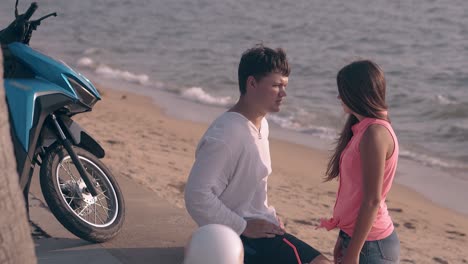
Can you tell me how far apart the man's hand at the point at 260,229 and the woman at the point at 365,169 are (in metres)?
0.30

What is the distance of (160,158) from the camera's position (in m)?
8.26

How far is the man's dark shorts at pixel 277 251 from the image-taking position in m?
4.09

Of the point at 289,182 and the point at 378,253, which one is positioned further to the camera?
the point at 289,182

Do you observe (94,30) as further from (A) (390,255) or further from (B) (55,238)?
(A) (390,255)

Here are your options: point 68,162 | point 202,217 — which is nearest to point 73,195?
point 68,162

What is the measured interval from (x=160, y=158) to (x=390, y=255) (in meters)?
4.62

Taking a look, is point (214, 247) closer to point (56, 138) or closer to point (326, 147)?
point (56, 138)

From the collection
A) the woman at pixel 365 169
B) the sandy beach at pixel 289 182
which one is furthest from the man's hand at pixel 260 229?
the sandy beach at pixel 289 182

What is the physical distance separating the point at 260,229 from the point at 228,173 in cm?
31

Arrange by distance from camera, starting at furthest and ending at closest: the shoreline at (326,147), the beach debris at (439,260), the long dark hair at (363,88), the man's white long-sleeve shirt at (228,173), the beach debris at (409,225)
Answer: the shoreline at (326,147) → the beach debris at (409,225) → the beach debris at (439,260) → the man's white long-sleeve shirt at (228,173) → the long dark hair at (363,88)

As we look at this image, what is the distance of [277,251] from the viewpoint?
4102 mm

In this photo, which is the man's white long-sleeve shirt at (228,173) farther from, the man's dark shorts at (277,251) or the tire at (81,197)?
the tire at (81,197)


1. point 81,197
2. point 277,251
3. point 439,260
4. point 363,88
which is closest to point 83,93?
point 81,197

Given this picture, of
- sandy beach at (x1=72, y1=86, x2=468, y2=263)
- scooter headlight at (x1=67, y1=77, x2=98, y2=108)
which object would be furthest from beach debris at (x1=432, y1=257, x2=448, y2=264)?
scooter headlight at (x1=67, y1=77, x2=98, y2=108)
